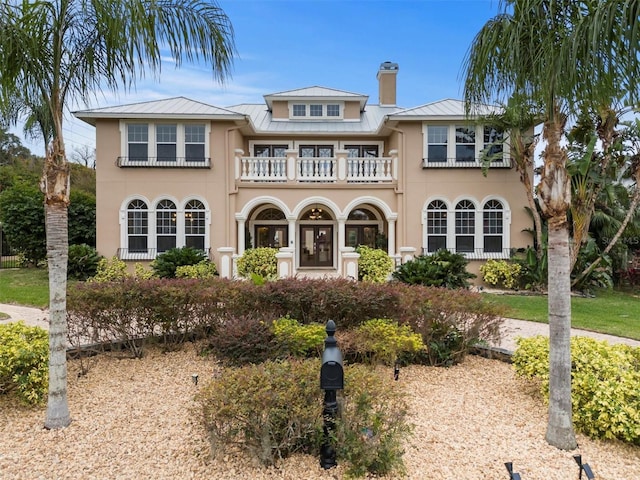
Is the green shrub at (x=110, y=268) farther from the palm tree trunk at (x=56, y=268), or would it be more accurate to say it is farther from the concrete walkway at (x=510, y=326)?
the palm tree trunk at (x=56, y=268)

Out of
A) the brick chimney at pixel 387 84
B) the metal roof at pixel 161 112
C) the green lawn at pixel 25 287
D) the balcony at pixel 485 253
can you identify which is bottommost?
the green lawn at pixel 25 287

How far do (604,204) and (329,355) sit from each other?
15.5 metres

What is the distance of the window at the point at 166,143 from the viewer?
14.8m

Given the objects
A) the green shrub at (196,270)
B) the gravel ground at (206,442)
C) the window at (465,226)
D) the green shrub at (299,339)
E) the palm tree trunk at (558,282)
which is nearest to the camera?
the gravel ground at (206,442)

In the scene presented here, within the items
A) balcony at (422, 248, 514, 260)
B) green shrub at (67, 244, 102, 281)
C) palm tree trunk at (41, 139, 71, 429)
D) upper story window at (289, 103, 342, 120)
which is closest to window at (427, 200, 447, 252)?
balcony at (422, 248, 514, 260)

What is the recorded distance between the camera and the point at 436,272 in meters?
12.2

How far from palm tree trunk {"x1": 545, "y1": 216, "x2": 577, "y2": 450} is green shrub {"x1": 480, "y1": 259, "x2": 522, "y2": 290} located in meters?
11.4

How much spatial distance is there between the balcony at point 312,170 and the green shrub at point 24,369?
36.7 ft

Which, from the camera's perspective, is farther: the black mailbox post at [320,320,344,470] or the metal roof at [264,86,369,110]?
the metal roof at [264,86,369,110]

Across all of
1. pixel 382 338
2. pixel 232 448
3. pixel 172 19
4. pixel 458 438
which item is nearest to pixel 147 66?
pixel 172 19

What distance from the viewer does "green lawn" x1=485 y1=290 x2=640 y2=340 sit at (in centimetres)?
859

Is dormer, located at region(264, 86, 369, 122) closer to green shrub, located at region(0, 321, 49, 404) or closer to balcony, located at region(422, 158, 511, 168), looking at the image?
balcony, located at region(422, 158, 511, 168)

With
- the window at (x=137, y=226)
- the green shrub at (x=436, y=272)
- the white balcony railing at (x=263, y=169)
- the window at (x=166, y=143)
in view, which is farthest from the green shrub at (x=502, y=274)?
the window at (x=137, y=226)

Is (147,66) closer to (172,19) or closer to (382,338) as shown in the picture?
(172,19)
